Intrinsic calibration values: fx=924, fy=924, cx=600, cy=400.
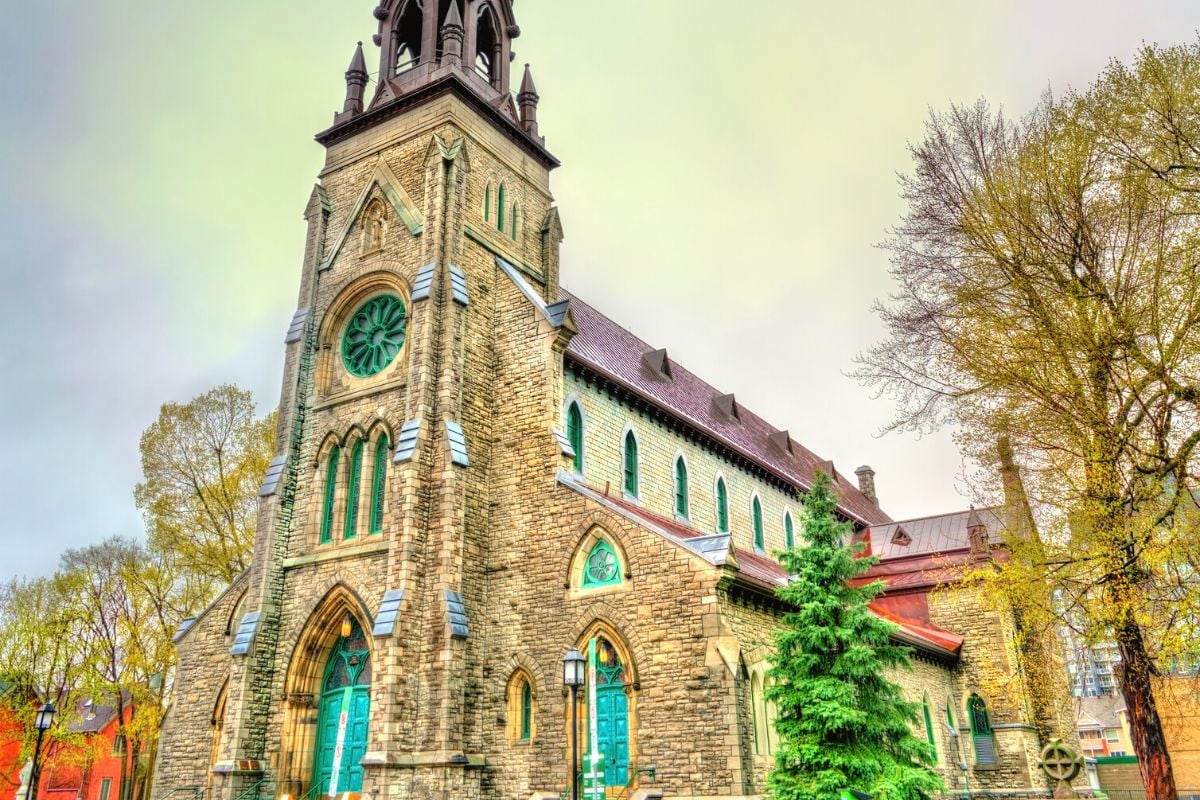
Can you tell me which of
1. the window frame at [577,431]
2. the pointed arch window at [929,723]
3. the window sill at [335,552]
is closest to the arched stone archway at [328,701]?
the window sill at [335,552]

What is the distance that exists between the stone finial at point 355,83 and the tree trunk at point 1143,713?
22.8 meters

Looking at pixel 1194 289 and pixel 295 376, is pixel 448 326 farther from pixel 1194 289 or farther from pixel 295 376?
pixel 1194 289

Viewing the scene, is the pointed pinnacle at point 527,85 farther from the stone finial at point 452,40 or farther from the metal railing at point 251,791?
the metal railing at point 251,791

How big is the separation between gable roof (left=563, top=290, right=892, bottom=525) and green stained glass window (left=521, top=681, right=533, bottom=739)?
7700mm

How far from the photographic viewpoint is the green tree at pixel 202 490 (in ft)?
103

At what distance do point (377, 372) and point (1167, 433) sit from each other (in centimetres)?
1672

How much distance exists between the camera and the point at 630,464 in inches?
961

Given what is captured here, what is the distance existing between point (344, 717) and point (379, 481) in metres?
5.22

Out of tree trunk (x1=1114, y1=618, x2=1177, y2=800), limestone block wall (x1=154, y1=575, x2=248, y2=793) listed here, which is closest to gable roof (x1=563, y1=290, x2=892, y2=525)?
limestone block wall (x1=154, y1=575, x2=248, y2=793)

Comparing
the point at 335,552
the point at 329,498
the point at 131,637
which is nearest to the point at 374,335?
the point at 329,498

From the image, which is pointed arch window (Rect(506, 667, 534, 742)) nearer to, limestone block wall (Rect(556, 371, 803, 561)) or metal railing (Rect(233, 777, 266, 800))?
limestone block wall (Rect(556, 371, 803, 561))

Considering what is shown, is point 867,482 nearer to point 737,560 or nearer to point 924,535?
point 924,535

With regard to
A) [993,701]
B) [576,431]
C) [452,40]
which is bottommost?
[993,701]

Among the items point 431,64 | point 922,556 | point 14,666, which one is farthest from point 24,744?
point 922,556
